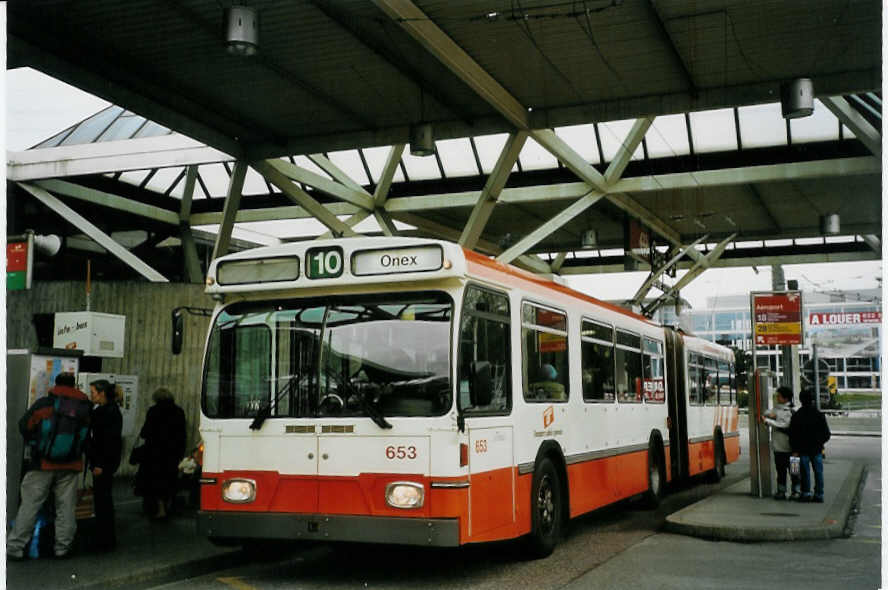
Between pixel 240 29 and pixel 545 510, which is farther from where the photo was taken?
pixel 240 29

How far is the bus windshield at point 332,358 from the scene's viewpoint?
8.41 m

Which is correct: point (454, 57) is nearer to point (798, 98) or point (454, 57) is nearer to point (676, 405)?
point (798, 98)

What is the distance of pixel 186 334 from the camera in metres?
18.7

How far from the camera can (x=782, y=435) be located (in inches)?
588

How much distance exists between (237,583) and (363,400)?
2131 millimetres

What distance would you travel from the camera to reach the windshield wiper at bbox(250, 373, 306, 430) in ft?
28.7

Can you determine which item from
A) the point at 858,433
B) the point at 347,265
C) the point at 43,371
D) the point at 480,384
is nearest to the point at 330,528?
the point at 480,384

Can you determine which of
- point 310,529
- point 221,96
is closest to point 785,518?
point 310,529

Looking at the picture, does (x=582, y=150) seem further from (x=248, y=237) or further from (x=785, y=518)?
(x=785, y=518)

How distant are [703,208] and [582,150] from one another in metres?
4.39

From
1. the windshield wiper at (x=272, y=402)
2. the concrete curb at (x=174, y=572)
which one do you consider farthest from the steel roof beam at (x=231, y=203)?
→ the windshield wiper at (x=272, y=402)

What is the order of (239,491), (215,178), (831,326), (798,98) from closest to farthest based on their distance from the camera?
(239,491) → (798,98) → (215,178) → (831,326)

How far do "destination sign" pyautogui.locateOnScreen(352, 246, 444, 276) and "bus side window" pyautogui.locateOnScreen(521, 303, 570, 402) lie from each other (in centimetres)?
162

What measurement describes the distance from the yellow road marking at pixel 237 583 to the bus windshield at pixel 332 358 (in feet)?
4.96
